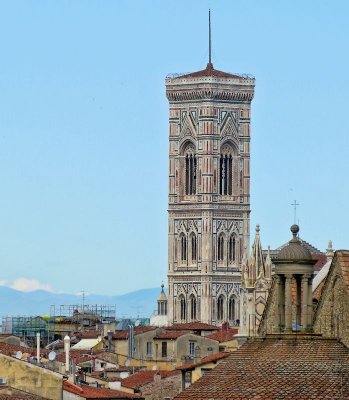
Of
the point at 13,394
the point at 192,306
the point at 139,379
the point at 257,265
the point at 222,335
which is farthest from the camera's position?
the point at 192,306

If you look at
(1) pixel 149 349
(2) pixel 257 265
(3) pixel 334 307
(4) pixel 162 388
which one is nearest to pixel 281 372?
(3) pixel 334 307

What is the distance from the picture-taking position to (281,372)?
2464 cm

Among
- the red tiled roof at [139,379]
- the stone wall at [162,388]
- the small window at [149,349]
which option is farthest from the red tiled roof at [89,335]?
the stone wall at [162,388]

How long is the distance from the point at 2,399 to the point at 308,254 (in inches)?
984

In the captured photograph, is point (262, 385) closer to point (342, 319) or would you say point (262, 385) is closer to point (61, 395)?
point (342, 319)

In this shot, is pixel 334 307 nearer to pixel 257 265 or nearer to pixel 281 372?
pixel 281 372

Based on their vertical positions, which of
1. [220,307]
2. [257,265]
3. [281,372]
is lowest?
[281,372]

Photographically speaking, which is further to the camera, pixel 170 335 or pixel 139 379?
pixel 170 335

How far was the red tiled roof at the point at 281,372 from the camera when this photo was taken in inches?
949

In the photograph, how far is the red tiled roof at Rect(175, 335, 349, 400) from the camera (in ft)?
79.0

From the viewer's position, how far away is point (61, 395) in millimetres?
61719

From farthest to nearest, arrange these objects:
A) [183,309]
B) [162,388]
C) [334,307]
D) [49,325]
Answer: [183,309], [49,325], [162,388], [334,307]

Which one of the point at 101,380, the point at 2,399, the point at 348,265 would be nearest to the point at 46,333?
the point at 101,380

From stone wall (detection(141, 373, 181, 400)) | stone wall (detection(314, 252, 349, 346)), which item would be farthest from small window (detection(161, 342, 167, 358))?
stone wall (detection(314, 252, 349, 346))
